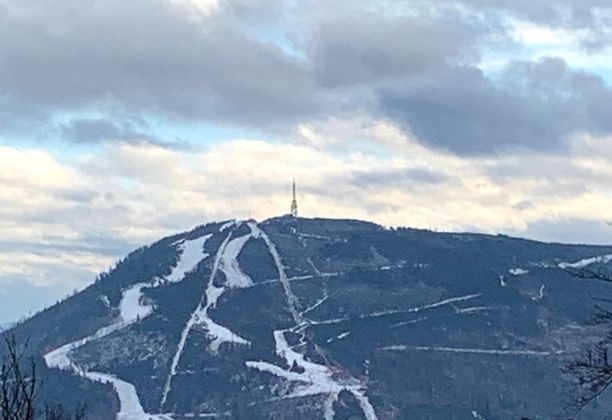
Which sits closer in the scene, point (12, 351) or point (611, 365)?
point (611, 365)

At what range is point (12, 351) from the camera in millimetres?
34438

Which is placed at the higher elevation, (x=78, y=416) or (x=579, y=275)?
(x=579, y=275)

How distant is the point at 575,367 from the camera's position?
30609 millimetres

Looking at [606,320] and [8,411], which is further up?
[606,320]

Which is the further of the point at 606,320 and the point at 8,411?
the point at 8,411

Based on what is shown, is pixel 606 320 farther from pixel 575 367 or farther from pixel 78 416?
pixel 78 416

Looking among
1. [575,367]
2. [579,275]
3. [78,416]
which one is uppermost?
[579,275]

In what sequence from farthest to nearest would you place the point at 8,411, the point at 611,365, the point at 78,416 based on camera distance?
the point at 78,416
the point at 8,411
the point at 611,365

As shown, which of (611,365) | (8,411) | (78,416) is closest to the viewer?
(611,365)

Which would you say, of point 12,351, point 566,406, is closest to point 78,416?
point 12,351

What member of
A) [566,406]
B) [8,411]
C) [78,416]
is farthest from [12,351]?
[78,416]

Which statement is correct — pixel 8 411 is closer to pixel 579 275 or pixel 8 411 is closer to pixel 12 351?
pixel 12 351

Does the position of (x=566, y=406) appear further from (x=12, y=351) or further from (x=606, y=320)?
(x=12, y=351)

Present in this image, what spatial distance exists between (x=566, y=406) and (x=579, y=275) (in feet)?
9.50
